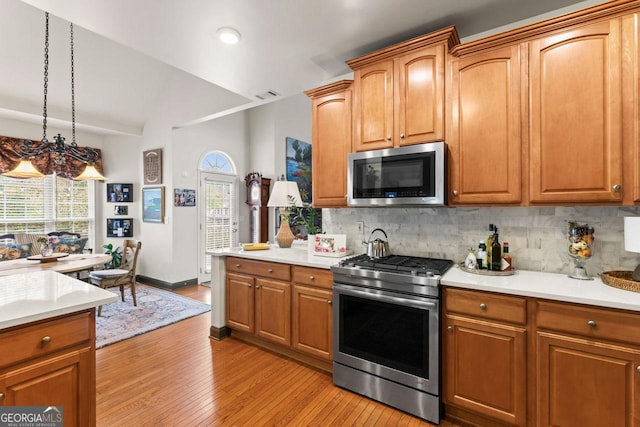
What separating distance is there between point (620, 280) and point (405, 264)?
45.9 inches

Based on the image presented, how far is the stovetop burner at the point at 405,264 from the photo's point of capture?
204 cm

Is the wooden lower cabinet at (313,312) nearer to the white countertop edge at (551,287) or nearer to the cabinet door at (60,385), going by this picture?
the white countertop edge at (551,287)

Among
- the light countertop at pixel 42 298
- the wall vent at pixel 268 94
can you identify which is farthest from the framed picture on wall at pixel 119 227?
the light countertop at pixel 42 298

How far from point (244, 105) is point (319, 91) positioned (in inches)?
73.2

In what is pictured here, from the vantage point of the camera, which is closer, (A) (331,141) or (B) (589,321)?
(B) (589,321)

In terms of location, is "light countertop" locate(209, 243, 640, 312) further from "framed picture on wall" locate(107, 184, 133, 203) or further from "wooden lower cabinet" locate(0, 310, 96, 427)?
"framed picture on wall" locate(107, 184, 133, 203)

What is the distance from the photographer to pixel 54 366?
4.37ft

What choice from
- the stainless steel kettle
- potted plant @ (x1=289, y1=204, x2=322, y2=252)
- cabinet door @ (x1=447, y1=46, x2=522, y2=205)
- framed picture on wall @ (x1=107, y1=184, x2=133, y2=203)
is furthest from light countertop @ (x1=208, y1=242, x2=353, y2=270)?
framed picture on wall @ (x1=107, y1=184, x2=133, y2=203)

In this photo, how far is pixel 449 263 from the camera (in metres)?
2.32

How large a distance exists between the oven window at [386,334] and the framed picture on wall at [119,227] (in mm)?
5035

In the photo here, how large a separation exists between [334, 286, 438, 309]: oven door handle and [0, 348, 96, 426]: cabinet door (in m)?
1.53

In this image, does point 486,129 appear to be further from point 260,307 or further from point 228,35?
point 260,307

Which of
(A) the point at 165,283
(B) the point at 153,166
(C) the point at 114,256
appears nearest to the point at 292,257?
(A) the point at 165,283

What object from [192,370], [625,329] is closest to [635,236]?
[625,329]
